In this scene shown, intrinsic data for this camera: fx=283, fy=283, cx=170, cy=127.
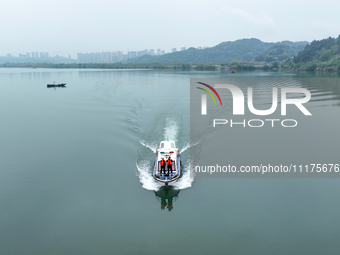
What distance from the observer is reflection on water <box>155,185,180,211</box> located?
1650 centimetres

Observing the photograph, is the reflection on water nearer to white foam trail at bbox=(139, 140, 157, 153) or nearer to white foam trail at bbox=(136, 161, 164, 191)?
white foam trail at bbox=(136, 161, 164, 191)

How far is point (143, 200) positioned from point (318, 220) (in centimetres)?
967

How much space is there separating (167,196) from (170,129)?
11899 mm

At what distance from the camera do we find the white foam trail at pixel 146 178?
18234 mm

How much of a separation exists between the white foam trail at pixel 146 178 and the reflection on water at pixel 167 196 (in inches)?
18.1

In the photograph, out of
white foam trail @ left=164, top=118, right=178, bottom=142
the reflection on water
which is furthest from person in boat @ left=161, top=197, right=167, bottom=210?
white foam trail @ left=164, top=118, right=178, bottom=142

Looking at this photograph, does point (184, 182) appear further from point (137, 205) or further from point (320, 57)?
point (320, 57)

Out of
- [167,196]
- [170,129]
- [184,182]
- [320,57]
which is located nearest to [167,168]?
[184,182]

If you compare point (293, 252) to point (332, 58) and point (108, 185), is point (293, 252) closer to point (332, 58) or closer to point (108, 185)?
point (108, 185)

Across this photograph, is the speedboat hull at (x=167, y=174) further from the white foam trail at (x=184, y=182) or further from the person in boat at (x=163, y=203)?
the person in boat at (x=163, y=203)

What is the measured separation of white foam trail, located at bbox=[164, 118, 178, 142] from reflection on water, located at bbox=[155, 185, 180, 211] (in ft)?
26.2

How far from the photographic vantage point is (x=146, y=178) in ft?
63.2

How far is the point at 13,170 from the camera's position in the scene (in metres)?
20.8

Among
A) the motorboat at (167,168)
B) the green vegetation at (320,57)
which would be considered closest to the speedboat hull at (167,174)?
the motorboat at (167,168)
